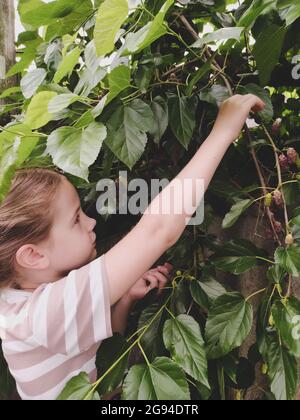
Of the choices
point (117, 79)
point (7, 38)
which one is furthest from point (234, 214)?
point (7, 38)

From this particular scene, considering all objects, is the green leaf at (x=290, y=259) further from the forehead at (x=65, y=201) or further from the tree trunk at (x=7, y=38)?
the tree trunk at (x=7, y=38)

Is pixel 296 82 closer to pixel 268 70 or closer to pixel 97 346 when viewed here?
pixel 268 70

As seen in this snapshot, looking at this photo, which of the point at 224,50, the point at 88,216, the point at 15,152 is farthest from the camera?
the point at 88,216

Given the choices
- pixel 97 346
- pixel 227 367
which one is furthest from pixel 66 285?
pixel 227 367

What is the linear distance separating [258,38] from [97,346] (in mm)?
606

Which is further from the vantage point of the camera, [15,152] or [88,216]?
[88,216]

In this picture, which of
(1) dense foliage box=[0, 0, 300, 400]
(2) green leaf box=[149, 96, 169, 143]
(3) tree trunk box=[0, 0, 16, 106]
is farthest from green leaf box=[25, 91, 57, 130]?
(3) tree trunk box=[0, 0, 16, 106]

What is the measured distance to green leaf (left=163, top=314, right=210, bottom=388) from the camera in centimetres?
59

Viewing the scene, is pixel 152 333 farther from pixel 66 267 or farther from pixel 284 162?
pixel 284 162

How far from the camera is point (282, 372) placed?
589 millimetres

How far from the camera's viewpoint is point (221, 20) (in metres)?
0.79

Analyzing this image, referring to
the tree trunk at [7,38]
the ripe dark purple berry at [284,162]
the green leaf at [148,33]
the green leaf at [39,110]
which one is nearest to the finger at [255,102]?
the ripe dark purple berry at [284,162]

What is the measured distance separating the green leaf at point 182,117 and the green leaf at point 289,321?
310mm

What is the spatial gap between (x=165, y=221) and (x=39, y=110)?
25cm
